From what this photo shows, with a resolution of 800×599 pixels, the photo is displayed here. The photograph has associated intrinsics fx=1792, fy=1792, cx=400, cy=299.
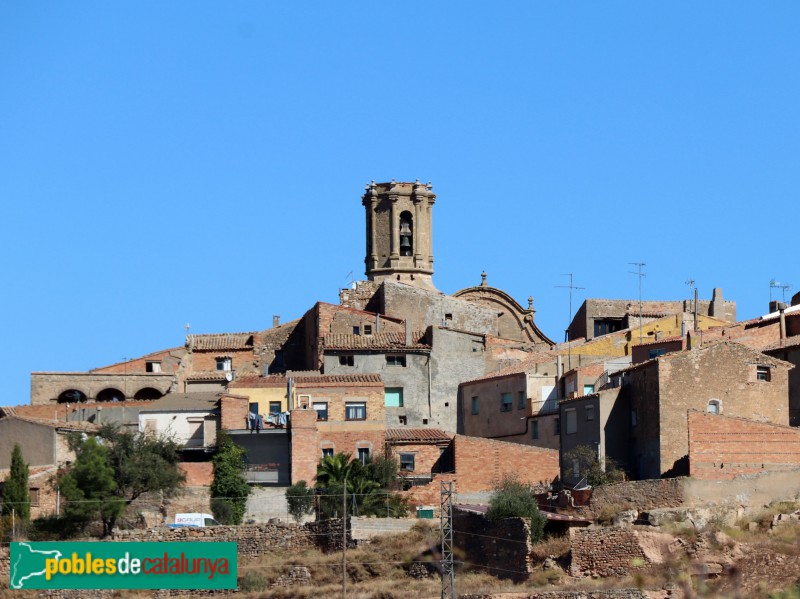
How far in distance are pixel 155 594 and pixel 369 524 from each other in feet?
21.2

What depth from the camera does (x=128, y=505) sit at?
5494 cm

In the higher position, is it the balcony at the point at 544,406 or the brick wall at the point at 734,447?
the balcony at the point at 544,406

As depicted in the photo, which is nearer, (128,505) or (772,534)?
(772,534)

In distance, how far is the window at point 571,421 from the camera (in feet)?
183

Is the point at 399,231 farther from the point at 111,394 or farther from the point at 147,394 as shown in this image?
the point at 111,394

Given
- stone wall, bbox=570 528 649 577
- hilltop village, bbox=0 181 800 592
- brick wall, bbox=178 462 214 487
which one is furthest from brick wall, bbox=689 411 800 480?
brick wall, bbox=178 462 214 487

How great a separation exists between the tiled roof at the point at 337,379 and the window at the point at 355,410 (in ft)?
3.82

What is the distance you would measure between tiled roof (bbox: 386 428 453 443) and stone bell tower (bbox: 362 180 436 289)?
21.7m

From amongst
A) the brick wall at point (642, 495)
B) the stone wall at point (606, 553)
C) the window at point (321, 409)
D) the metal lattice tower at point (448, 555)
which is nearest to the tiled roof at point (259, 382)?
the window at point (321, 409)

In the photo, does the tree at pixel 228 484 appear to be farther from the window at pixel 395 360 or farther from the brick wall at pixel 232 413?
the window at pixel 395 360

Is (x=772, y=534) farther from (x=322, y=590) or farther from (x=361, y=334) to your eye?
(x=361, y=334)

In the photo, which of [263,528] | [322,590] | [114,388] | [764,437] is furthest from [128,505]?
[764,437]

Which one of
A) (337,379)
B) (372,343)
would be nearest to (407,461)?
(337,379)

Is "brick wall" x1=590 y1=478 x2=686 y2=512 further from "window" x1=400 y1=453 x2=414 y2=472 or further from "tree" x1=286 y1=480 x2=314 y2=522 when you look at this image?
"tree" x1=286 y1=480 x2=314 y2=522
